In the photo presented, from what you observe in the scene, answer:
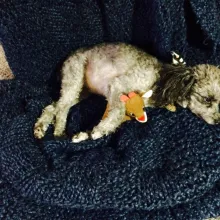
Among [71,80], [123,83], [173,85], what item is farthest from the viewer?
[71,80]

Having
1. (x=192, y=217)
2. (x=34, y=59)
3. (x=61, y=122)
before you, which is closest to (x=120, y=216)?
(x=192, y=217)

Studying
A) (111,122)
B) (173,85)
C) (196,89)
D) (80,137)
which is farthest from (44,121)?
(196,89)

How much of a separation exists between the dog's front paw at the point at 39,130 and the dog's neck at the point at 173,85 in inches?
23.3

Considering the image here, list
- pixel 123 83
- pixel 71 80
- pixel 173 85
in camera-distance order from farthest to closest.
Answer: pixel 71 80 < pixel 123 83 < pixel 173 85

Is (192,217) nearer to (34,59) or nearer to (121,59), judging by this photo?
(121,59)

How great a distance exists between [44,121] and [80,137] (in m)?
0.24

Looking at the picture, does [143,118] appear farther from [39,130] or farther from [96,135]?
[39,130]

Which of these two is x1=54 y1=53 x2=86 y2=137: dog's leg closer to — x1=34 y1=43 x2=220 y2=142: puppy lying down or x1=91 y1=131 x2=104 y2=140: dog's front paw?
x1=34 y1=43 x2=220 y2=142: puppy lying down

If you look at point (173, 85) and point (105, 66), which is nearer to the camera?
point (173, 85)

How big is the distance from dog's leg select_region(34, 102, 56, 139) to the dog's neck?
0.55m

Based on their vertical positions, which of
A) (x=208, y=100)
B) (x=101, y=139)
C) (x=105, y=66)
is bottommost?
(x=101, y=139)

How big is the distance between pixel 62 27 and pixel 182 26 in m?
0.66

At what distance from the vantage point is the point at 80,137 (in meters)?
1.99

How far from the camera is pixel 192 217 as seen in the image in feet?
5.75
